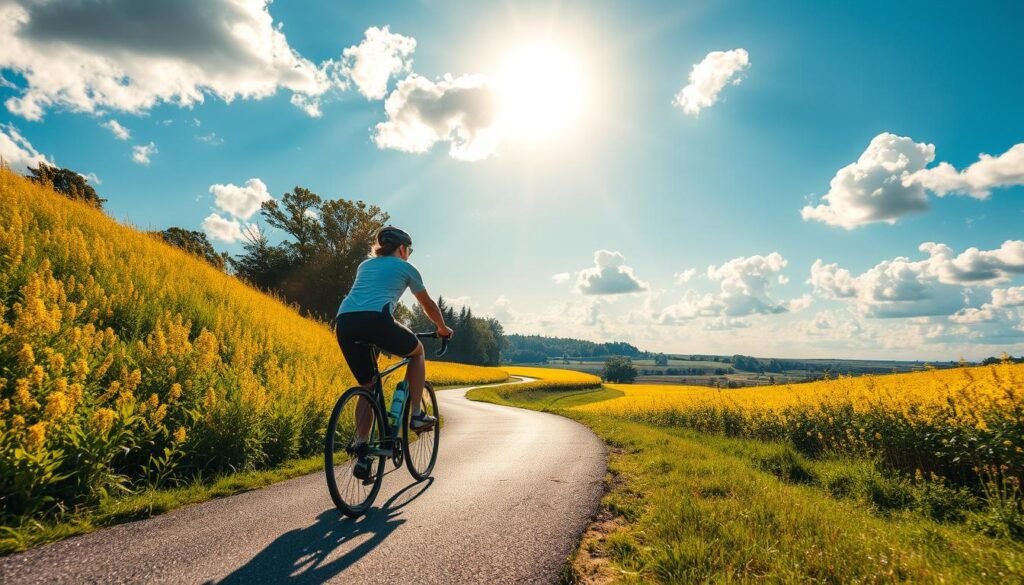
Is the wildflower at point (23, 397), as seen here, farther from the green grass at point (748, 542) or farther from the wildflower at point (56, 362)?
the green grass at point (748, 542)

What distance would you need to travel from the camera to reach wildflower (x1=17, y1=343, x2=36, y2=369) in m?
3.96

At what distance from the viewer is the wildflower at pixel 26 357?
13.0ft

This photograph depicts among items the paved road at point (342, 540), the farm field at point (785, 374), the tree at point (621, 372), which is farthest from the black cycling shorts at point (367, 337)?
the tree at point (621, 372)

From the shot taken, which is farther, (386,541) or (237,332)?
(237,332)

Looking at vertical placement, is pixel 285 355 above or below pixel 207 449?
above

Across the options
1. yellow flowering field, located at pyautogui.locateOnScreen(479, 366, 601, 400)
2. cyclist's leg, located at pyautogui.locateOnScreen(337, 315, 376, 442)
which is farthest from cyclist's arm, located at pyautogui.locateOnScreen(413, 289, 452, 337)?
yellow flowering field, located at pyautogui.locateOnScreen(479, 366, 601, 400)

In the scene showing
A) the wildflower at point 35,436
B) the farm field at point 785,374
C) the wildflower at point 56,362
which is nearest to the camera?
the wildflower at point 35,436

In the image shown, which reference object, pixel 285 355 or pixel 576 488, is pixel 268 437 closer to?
pixel 285 355

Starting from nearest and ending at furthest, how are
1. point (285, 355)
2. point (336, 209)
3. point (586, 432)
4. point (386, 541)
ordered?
1. point (386, 541)
2. point (285, 355)
3. point (586, 432)
4. point (336, 209)

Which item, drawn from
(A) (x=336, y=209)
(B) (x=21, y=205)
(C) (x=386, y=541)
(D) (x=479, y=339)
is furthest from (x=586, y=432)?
(D) (x=479, y=339)

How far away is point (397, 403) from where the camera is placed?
487 centimetres

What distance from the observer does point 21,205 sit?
751 centimetres

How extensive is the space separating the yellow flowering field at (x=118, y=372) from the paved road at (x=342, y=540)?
2.65 feet

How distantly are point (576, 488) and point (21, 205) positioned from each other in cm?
990
